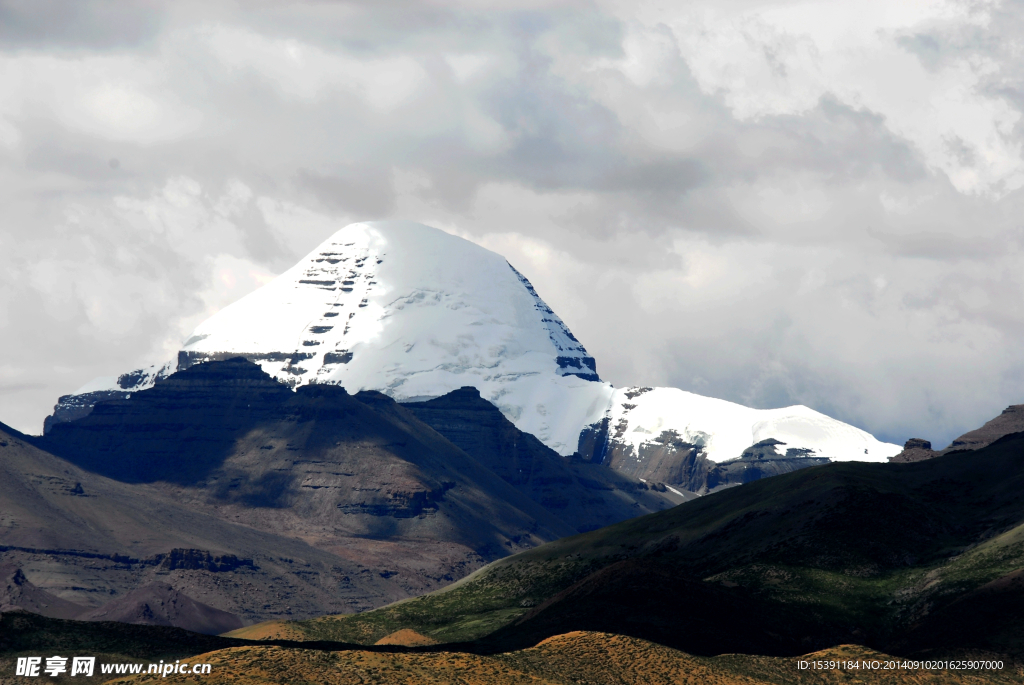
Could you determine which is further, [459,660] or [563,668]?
[563,668]

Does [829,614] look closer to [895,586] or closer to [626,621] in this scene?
[895,586]

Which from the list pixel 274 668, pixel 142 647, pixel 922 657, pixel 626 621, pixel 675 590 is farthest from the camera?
pixel 675 590

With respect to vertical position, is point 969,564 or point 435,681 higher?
point 969,564

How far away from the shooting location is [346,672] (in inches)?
4250

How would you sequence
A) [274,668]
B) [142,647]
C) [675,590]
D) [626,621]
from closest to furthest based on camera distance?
[274,668], [142,647], [626,621], [675,590]

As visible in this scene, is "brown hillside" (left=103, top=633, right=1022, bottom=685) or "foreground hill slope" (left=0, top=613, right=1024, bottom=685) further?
"foreground hill slope" (left=0, top=613, right=1024, bottom=685)

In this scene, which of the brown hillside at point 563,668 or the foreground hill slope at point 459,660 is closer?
the brown hillside at point 563,668

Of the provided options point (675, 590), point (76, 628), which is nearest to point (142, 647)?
point (76, 628)

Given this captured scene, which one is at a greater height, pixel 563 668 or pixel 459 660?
pixel 563 668

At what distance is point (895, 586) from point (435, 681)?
105 m

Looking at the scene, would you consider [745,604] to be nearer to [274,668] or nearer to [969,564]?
[969,564]

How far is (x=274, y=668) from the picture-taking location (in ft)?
347

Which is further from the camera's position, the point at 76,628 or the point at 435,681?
the point at 76,628

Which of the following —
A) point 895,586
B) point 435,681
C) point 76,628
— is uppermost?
point 895,586
